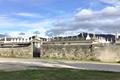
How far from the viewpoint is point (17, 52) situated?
6291cm

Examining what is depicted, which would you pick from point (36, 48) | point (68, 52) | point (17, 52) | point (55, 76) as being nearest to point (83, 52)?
point (68, 52)

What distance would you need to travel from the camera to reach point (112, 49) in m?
51.0

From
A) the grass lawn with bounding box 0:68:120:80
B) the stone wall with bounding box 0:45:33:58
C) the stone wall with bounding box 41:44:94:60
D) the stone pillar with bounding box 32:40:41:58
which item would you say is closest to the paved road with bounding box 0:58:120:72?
the grass lawn with bounding box 0:68:120:80

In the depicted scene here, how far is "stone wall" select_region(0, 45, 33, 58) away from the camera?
61344mm

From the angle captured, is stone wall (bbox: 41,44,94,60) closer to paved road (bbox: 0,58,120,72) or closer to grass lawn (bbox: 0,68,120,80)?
paved road (bbox: 0,58,120,72)

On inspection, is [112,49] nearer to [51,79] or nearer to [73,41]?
[73,41]

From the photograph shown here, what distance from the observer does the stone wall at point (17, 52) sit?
61.3 m

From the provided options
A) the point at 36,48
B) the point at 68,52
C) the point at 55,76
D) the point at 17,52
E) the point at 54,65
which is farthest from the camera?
the point at 17,52

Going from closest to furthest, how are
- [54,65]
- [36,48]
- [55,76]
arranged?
[55,76]
[54,65]
[36,48]

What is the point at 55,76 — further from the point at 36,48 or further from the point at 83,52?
the point at 36,48

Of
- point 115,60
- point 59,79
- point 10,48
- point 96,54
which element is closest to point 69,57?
point 96,54

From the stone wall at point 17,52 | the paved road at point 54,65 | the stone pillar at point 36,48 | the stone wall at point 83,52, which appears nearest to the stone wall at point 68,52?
the stone wall at point 83,52

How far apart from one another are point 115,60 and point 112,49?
1.79 meters

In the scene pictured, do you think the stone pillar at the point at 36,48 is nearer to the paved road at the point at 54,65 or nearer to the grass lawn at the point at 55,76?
the paved road at the point at 54,65
